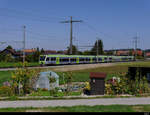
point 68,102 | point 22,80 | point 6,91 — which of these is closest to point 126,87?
point 68,102

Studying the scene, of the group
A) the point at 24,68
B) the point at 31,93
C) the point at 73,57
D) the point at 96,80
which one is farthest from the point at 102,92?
the point at 73,57

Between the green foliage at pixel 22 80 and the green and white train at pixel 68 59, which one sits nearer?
the green foliage at pixel 22 80

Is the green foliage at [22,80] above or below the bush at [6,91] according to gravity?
above

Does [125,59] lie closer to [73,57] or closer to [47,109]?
[73,57]

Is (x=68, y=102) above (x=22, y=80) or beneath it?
beneath

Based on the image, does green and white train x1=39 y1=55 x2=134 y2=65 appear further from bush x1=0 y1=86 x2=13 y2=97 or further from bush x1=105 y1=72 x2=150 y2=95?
bush x1=105 y1=72 x2=150 y2=95

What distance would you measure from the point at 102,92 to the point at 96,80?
0.86m

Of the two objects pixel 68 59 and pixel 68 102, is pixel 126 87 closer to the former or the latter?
pixel 68 102

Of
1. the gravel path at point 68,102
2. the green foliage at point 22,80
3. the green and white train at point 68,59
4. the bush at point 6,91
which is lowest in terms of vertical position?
the gravel path at point 68,102

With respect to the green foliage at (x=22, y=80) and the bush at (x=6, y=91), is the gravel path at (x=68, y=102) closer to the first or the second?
the bush at (x=6, y=91)

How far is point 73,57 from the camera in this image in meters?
48.5

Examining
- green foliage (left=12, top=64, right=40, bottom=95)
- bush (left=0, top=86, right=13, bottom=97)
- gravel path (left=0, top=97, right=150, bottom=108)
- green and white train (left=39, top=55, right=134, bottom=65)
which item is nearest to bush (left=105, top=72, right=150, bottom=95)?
gravel path (left=0, top=97, right=150, bottom=108)

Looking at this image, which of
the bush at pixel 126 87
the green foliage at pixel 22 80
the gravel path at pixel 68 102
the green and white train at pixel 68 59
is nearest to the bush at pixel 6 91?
the green foliage at pixel 22 80

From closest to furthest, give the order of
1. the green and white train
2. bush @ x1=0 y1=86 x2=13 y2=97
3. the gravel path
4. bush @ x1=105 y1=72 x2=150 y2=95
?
1. the gravel path
2. bush @ x1=0 y1=86 x2=13 y2=97
3. bush @ x1=105 y1=72 x2=150 y2=95
4. the green and white train
